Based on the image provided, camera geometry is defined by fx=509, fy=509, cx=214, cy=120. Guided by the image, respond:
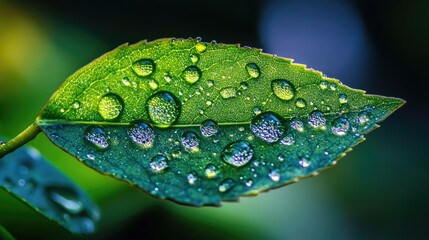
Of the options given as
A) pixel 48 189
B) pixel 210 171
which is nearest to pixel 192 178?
pixel 210 171

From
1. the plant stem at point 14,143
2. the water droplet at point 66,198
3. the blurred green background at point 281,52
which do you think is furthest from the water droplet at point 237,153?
the blurred green background at point 281,52

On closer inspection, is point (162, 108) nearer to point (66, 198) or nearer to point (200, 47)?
point (200, 47)

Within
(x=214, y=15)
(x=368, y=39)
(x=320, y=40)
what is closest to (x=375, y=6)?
(x=368, y=39)

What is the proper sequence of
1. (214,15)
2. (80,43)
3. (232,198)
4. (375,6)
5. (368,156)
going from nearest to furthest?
(232,198) → (80,43) → (368,156) → (214,15) → (375,6)

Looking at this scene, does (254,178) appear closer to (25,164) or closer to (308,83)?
(308,83)

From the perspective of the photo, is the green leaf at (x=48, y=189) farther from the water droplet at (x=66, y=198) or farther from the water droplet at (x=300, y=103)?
the water droplet at (x=300, y=103)

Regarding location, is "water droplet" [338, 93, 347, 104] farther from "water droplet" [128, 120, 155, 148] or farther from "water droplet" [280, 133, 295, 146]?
"water droplet" [128, 120, 155, 148]

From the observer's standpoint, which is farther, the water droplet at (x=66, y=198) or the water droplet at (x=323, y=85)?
the water droplet at (x=66, y=198)
